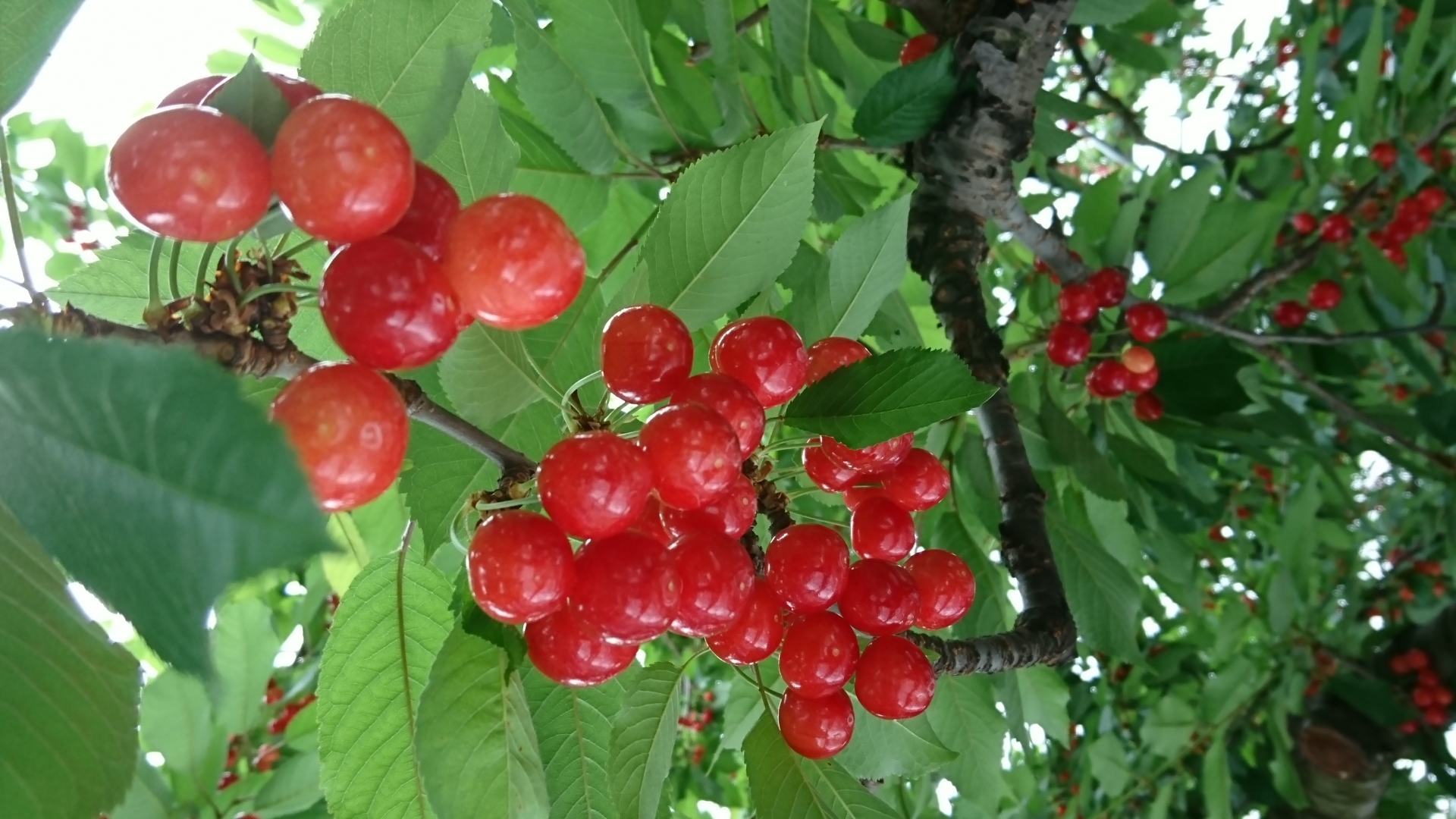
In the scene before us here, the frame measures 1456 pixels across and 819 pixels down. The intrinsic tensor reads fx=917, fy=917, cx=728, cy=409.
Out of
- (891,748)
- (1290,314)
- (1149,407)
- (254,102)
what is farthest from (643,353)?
(1290,314)

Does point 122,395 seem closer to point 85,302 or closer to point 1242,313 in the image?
point 85,302

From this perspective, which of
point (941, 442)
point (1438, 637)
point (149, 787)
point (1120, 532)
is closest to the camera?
point (149, 787)

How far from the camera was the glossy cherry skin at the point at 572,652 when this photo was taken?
625 millimetres

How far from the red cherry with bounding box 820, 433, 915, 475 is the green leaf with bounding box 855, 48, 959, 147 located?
51 centimetres

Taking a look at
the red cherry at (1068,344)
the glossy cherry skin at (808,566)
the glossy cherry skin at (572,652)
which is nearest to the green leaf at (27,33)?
the glossy cherry skin at (572,652)

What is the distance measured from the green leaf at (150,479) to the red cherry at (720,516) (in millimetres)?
404

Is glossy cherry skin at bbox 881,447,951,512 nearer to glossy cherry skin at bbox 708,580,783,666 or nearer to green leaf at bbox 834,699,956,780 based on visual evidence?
glossy cherry skin at bbox 708,580,783,666

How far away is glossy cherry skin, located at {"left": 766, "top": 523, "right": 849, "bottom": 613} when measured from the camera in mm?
695

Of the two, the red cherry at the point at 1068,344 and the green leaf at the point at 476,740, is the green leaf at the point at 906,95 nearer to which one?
the red cherry at the point at 1068,344

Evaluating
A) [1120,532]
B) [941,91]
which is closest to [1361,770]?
[1120,532]

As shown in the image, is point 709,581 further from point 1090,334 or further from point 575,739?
point 1090,334

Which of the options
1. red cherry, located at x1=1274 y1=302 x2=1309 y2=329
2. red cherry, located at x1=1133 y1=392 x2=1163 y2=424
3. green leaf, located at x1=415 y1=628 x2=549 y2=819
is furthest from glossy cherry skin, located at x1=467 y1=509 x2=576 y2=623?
red cherry, located at x1=1274 y1=302 x2=1309 y2=329

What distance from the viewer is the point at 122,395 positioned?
0.85 feet

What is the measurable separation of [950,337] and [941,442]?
0.33 meters
